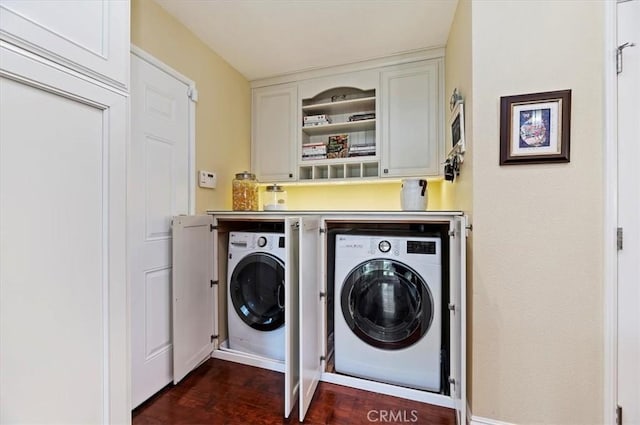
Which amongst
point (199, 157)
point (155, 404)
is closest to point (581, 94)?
point (199, 157)

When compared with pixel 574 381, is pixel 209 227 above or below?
above

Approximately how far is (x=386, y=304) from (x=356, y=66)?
1.96 m

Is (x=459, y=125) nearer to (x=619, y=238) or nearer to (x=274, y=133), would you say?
(x=619, y=238)

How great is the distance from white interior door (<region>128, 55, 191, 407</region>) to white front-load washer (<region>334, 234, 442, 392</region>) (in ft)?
3.66

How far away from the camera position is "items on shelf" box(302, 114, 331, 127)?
98.7 inches

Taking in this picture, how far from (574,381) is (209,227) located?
87.5 inches

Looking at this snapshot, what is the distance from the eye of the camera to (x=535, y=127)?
4.04 ft

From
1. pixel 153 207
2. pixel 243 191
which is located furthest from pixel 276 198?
pixel 153 207

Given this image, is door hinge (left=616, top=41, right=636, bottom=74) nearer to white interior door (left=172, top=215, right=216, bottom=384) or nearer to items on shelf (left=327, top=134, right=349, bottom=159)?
items on shelf (left=327, top=134, right=349, bottom=159)

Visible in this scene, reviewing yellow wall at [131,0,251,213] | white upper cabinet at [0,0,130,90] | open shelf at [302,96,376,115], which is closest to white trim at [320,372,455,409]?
yellow wall at [131,0,251,213]

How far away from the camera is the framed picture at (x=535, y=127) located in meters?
1.20

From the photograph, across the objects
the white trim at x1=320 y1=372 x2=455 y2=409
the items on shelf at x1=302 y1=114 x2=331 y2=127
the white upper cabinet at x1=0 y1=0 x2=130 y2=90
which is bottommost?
the white trim at x1=320 y1=372 x2=455 y2=409

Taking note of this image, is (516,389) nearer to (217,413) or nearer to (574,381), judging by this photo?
(574,381)

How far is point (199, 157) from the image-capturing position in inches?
80.5
